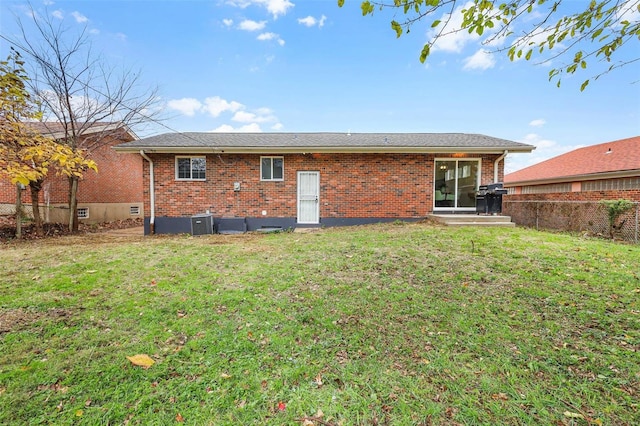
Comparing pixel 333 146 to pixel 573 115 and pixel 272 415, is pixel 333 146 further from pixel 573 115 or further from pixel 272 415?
pixel 573 115

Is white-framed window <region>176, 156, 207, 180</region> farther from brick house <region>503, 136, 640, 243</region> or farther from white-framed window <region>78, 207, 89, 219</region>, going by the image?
brick house <region>503, 136, 640, 243</region>

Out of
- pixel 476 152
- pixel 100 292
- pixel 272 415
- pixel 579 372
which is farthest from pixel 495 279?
pixel 476 152

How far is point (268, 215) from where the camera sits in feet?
32.2

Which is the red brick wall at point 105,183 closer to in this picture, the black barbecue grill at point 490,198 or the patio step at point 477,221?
the patio step at point 477,221

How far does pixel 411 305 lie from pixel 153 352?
274 cm

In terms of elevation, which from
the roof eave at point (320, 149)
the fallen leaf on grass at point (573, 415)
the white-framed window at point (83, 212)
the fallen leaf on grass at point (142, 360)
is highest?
the roof eave at point (320, 149)

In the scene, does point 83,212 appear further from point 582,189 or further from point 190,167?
A: point 582,189

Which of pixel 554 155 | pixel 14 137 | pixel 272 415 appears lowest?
pixel 272 415

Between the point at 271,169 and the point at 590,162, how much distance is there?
15792 millimetres

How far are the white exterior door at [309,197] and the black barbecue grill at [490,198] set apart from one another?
18.1ft

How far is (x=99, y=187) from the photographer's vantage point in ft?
43.6

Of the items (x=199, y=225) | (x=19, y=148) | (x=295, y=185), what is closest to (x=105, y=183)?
(x=199, y=225)

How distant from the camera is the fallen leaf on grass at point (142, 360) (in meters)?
2.27

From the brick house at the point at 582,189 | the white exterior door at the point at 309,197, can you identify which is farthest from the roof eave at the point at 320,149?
the brick house at the point at 582,189
